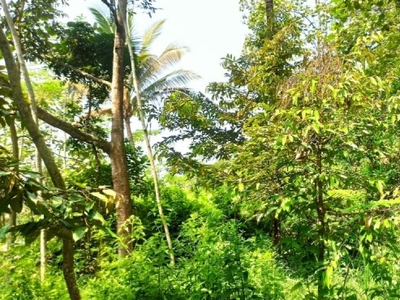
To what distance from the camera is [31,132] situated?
1393mm

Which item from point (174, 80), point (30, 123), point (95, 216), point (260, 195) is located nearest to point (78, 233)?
point (95, 216)

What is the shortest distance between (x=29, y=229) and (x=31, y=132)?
410mm

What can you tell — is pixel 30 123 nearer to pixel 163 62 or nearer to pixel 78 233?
pixel 78 233

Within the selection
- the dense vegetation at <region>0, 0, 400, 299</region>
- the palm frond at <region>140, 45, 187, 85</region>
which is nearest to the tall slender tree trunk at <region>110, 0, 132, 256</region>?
the dense vegetation at <region>0, 0, 400, 299</region>

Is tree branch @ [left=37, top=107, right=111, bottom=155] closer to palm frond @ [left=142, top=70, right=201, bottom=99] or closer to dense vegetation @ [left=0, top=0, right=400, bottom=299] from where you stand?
dense vegetation @ [left=0, top=0, right=400, bottom=299]

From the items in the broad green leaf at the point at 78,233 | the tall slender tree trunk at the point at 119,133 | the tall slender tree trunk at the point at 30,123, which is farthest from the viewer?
the tall slender tree trunk at the point at 119,133

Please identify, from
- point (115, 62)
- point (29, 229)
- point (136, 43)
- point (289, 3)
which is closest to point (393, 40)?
point (115, 62)

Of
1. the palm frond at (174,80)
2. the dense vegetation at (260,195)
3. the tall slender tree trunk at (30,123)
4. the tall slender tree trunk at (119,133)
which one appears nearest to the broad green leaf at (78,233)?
the dense vegetation at (260,195)

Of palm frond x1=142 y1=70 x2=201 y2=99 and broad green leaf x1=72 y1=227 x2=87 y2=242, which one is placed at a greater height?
palm frond x1=142 y1=70 x2=201 y2=99

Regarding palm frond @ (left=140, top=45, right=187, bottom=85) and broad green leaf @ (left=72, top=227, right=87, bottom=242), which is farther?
palm frond @ (left=140, top=45, right=187, bottom=85)

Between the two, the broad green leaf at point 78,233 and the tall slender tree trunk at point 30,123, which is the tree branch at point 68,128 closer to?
the tall slender tree trunk at point 30,123

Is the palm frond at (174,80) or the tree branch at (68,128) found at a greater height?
the palm frond at (174,80)

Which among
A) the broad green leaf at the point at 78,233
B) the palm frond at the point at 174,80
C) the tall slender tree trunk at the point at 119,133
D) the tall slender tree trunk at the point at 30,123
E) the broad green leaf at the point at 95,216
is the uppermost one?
the palm frond at the point at 174,80

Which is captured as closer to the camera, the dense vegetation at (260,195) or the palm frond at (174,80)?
the dense vegetation at (260,195)
